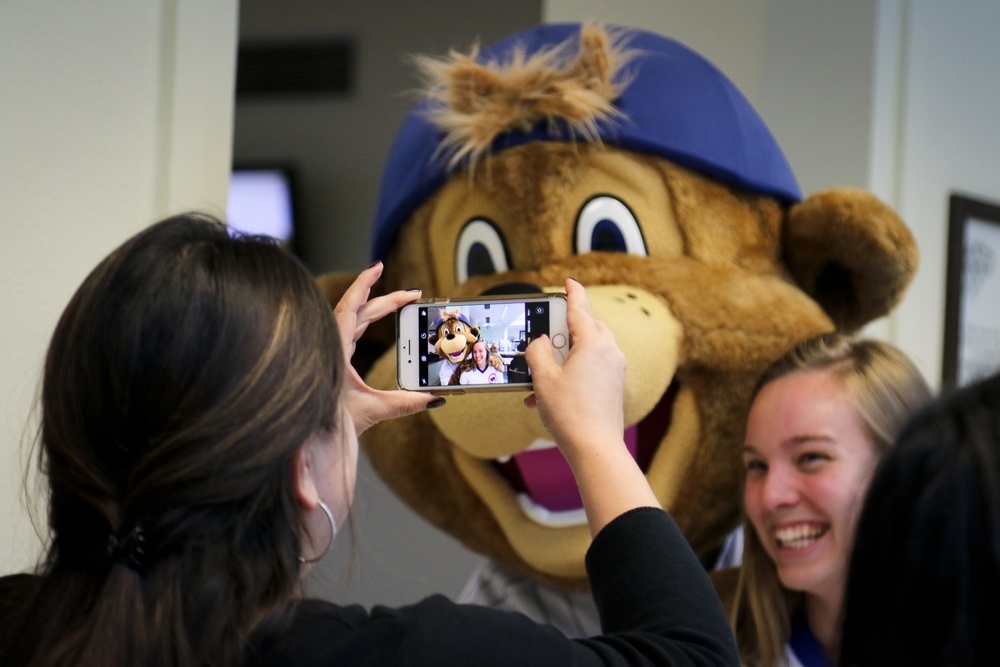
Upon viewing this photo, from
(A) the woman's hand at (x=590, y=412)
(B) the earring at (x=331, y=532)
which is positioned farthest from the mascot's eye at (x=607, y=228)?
(B) the earring at (x=331, y=532)

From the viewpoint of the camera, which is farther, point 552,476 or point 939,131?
point 939,131

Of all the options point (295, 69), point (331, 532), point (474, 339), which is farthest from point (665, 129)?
point (295, 69)

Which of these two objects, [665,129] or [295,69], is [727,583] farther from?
[295,69]

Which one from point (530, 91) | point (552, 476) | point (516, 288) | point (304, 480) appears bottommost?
point (552, 476)

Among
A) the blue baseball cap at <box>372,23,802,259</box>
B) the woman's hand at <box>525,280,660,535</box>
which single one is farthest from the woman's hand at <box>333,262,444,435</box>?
the blue baseball cap at <box>372,23,802,259</box>

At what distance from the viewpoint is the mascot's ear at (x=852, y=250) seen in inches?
63.1

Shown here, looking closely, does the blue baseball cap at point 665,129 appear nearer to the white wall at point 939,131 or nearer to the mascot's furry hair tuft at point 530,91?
the mascot's furry hair tuft at point 530,91

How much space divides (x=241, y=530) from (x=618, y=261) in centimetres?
86

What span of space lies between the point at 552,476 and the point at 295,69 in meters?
2.66

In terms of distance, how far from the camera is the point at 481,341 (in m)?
1.18

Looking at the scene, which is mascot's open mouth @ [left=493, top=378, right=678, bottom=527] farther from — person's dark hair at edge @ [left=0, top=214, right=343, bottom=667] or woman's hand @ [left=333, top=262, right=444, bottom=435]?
person's dark hair at edge @ [left=0, top=214, right=343, bottom=667]

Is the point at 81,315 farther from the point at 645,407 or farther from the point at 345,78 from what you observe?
the point at 345,78

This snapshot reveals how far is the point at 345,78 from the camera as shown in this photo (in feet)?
12.7

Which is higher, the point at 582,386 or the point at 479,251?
the point at 479,251
